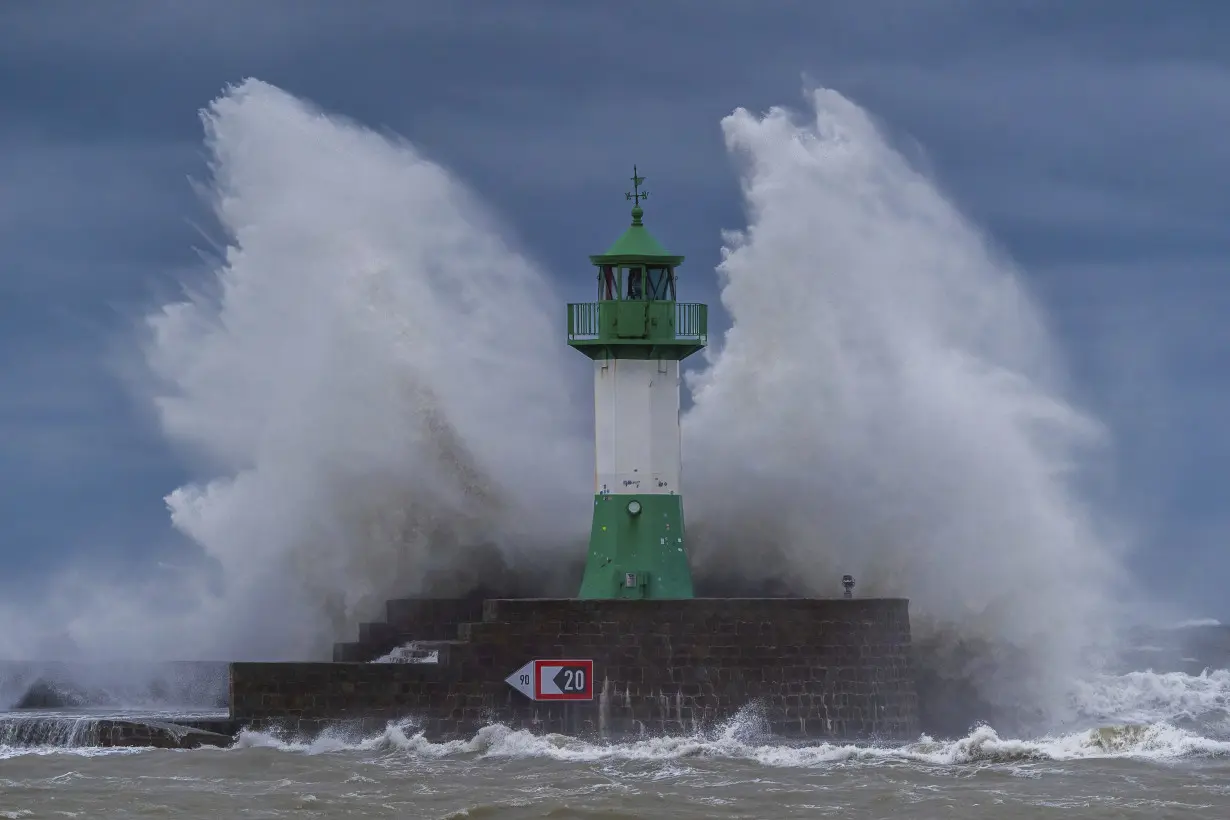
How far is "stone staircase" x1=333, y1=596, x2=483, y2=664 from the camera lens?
26.2 meters

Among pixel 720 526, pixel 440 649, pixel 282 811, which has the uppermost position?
pixel 720 526

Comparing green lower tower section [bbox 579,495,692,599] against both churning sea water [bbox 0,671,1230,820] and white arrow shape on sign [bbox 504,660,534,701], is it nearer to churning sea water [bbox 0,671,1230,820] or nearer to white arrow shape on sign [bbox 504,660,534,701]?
white arrow shape on sign [bbox 504,660,534,701]

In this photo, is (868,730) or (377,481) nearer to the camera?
(868,730)

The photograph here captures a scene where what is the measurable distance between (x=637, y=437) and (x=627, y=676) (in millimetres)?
2821

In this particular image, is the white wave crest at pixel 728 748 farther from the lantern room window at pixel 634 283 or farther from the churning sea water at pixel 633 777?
the lantern room window at pixel 634 283

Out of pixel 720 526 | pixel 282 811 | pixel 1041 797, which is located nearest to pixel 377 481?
pixel 720 526

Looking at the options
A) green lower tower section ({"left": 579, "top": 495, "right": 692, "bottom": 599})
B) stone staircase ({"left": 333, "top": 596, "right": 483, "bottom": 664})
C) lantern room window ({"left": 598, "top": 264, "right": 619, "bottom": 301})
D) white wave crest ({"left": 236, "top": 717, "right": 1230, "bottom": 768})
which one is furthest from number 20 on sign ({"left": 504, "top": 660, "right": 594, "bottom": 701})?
lantern room window ({"left": 598, "top": 264, "right": 619, "bottom": 301})

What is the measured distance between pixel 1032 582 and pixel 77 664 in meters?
12.2

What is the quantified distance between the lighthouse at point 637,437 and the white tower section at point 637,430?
1 centimetres

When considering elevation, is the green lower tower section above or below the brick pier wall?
above

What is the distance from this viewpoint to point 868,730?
2427cm

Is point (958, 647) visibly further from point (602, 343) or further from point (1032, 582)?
point (602, 343)

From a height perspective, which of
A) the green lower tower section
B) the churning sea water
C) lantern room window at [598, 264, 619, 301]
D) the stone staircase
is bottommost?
the churning sea water

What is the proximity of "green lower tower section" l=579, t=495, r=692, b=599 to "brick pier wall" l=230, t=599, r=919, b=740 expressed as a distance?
114cm
